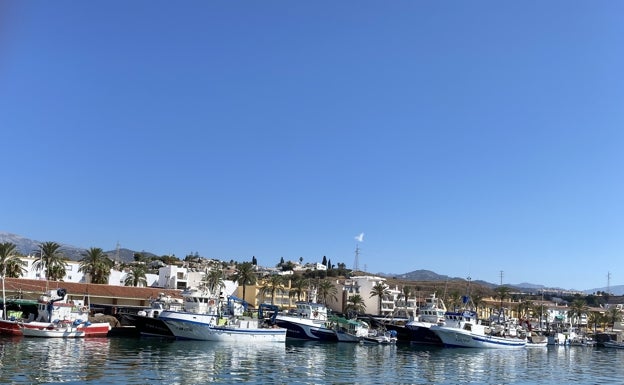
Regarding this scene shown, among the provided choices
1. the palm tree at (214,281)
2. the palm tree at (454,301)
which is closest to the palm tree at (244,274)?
the palm tree at (214,281)

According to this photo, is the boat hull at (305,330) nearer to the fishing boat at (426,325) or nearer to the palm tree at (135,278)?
the fishing boat at (426,325)

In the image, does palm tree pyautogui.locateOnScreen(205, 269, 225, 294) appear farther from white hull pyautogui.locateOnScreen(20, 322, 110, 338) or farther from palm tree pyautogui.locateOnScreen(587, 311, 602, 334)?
palm tree pyautogui.locateOnScreen(587, 311, 602, 334)

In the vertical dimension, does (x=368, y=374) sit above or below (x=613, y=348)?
above

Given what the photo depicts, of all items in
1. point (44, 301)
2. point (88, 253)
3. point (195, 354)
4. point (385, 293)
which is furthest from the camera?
point (385, 293)

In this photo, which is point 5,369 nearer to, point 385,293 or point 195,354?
point 195,354

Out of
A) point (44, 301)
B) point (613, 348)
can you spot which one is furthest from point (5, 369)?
point (613, 348)

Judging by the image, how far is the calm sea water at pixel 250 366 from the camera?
36.4m

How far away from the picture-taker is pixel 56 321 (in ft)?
194

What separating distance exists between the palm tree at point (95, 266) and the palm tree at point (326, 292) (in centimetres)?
4305

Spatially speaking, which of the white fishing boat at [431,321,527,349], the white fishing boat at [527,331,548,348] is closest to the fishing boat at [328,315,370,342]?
the white fishing boat at [431,321,527,349]

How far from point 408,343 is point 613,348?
6071 cm

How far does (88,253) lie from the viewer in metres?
91.8

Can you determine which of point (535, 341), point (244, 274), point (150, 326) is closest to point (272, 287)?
point (244, 274)

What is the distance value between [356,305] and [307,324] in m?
46.8
